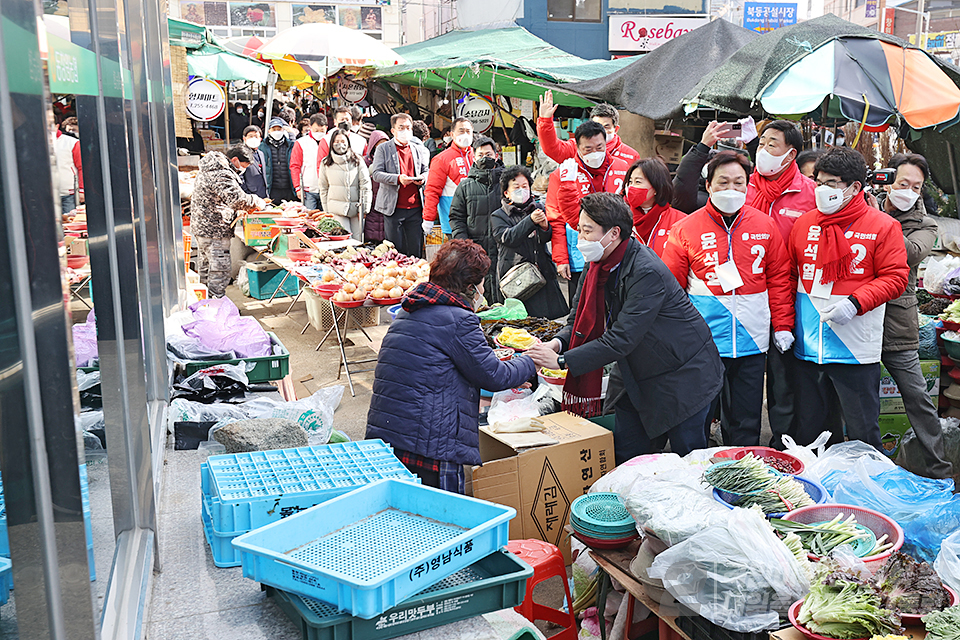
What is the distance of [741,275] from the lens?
480cm

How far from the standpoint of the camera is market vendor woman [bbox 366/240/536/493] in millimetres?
3691

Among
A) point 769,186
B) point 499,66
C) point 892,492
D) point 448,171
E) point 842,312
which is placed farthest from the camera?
point 499,66

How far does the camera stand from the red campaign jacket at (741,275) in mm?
4801

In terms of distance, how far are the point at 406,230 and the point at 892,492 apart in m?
7.85

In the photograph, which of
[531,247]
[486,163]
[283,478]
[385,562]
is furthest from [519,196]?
[385,562]

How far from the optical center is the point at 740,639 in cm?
264

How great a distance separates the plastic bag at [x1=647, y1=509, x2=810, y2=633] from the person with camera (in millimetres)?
2675

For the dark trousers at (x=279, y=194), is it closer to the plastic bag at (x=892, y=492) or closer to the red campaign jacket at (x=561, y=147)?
the red campaign jacket at (x=561, y=147)

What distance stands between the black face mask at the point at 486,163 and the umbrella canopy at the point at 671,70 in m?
1.53

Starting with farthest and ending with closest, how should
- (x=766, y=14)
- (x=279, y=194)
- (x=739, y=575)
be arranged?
(x=766, y=14)
(x=279, y=194)
(x=739, y=575)

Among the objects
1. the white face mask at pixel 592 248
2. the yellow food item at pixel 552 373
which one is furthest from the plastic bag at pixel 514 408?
the white face mask at pixel 592 248

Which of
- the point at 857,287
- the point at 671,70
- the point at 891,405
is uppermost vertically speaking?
the point at 671,70

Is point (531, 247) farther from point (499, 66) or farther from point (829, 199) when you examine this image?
point (499, 66)

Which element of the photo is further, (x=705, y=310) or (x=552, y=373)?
(x=552, y=373)
